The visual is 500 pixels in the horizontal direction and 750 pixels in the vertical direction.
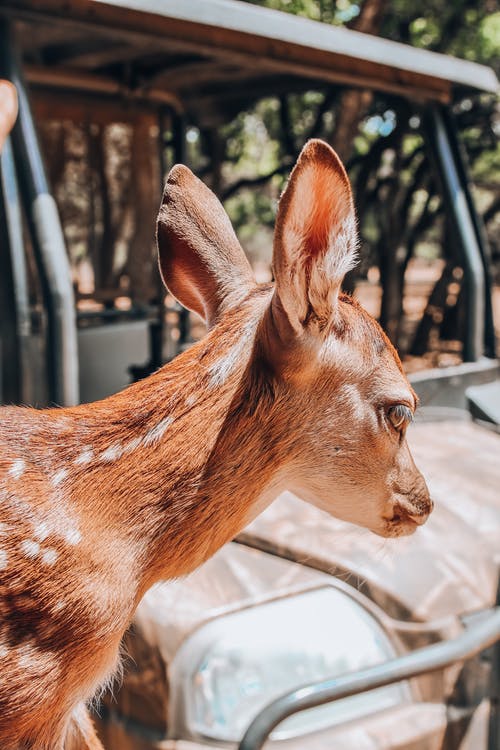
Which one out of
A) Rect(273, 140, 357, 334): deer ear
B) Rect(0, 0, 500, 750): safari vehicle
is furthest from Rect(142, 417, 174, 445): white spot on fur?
Rect(0, 0, 500, 750): safari vehicle

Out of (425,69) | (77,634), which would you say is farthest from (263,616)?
(425,69)

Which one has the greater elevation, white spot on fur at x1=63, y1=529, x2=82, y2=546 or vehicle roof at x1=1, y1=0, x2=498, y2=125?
vehicle roof at x1=1, y1=0, x2=498, y2=125

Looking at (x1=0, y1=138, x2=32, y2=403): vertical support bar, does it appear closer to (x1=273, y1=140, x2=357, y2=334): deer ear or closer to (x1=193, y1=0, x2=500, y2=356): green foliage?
(x1=273, y1=140, x2=357, y2=334): deer ear

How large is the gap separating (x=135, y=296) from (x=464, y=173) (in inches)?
90.2

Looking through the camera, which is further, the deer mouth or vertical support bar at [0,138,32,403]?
vertical support bar at [0,138,32,403]

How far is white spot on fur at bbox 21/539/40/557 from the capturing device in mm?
1354

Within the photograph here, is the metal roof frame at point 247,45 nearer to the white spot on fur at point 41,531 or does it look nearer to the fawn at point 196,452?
the fawn at point 196,452

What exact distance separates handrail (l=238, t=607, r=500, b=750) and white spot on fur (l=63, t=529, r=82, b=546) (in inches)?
26.0

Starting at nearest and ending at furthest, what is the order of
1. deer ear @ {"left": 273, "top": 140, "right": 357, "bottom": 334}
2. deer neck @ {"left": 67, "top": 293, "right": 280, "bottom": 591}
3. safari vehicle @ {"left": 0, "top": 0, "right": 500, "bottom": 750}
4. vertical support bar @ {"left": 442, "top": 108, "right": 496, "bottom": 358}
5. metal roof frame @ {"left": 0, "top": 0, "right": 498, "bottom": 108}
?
deer ear @ {"left": 273, "top": 140, "right": 357, "bottom": 334}, deer neck @ {"left": 67, "top": 293, "right": 280, "bottom": 591}, safari vehicle @ {"left": 0, "top": 0, "right": 500, "bottom": 750}, metal roof frame @ {"left": 0, "top": 0, "right": 498, "bottom": 108}, vertical support bar @ {"left": 442, "top": 108, "right": 496, "bottom": 358}

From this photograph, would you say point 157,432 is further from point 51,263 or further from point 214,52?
point 214,52

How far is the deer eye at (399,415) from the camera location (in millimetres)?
1583

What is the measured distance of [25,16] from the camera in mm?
3279

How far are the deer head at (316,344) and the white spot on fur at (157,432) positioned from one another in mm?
139

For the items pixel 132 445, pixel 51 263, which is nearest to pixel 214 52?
pixel 51 263
